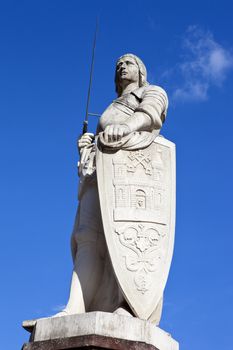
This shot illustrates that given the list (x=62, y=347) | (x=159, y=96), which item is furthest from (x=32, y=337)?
(x=159, y=96)

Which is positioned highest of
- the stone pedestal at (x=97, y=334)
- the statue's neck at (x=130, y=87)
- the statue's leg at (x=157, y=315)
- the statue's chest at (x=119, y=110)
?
the statue's neck at (x=130, y=87)

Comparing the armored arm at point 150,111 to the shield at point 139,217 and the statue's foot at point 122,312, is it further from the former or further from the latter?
the statue's foot at point 122,312

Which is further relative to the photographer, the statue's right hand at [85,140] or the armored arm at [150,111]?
the statue's right hand at [85,140]

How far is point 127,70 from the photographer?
8953 mm

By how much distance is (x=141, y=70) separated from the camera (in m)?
9.04

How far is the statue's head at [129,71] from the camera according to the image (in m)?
8.95

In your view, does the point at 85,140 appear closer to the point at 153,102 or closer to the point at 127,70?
the point at 153,102

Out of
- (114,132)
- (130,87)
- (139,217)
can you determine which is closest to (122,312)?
(139,217)

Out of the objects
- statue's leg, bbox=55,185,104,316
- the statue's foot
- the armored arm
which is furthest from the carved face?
the statue's foot

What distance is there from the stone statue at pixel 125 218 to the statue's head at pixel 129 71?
0.73 m

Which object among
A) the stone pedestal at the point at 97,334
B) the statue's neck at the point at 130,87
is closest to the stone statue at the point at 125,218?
the stone pedestal at the point at 97,334

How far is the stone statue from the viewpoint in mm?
7070

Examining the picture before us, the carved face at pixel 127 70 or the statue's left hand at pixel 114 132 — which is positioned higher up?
the carved face at pixel 127 70

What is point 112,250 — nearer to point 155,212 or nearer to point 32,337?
point 155,212
